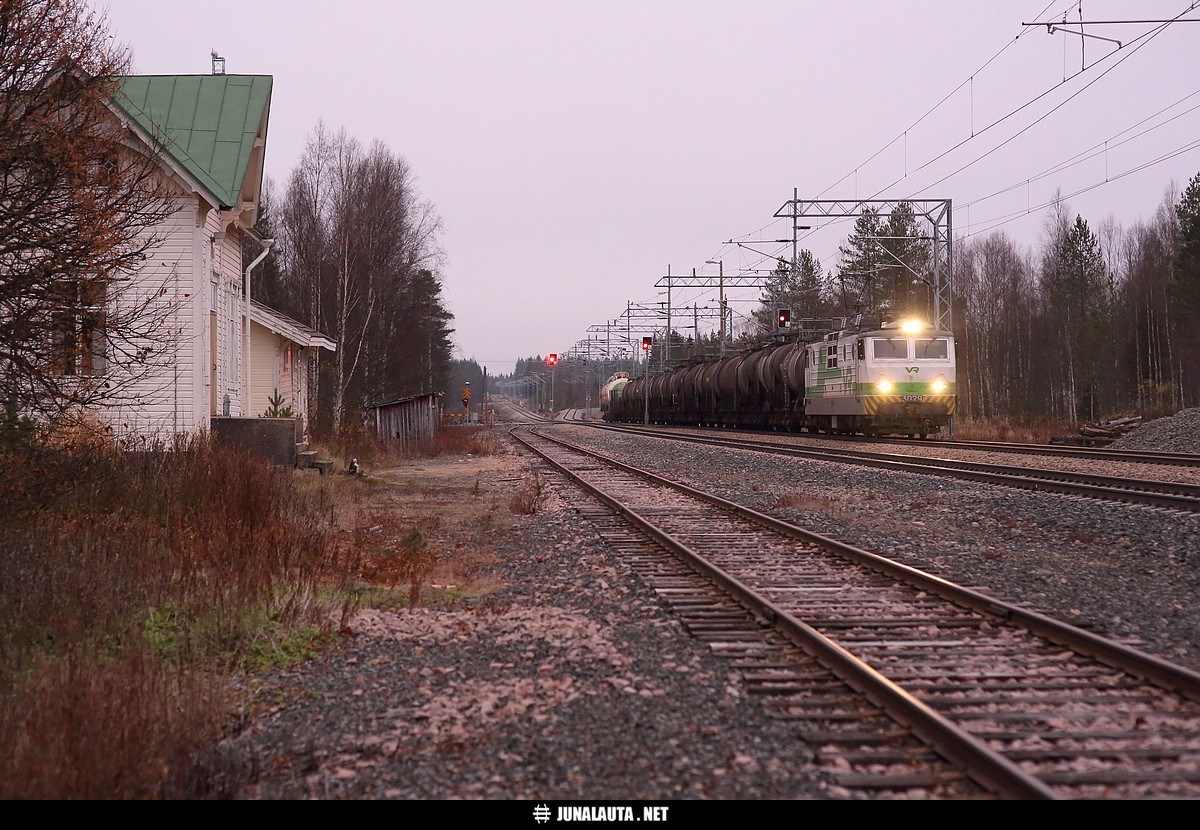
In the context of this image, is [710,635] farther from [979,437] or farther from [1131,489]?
[979,437]

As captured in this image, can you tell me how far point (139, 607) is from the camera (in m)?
6.62

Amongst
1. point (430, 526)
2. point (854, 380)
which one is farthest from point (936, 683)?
point (854, 380)

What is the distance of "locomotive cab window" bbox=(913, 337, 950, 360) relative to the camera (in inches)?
1005

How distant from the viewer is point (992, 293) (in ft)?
217

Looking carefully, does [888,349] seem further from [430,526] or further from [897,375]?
[430,526]

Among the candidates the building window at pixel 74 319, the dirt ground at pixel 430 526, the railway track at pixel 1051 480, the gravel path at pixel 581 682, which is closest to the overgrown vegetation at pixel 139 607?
the gravel path at pixel 581 682

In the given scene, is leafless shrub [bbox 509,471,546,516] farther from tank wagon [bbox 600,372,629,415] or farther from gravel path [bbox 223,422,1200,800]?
tank wagon [bbox 600,372,629,415]

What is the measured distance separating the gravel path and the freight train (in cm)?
1497

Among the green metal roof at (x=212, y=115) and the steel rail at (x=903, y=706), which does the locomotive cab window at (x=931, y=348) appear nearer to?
the green metal roof at (x=212, y=115)

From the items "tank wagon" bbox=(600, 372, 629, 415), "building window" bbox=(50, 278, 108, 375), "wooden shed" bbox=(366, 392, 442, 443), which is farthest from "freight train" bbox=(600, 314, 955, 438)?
"tank wagon" bbox=(600, 372, 629, 415)

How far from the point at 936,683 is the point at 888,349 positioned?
835 inches

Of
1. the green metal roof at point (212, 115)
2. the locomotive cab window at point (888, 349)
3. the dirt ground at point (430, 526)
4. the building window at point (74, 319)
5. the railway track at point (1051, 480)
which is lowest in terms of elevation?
the dirt ground at point (430, 526)

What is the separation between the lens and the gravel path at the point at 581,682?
3.85 meters

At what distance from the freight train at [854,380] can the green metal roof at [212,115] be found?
1544 cm
